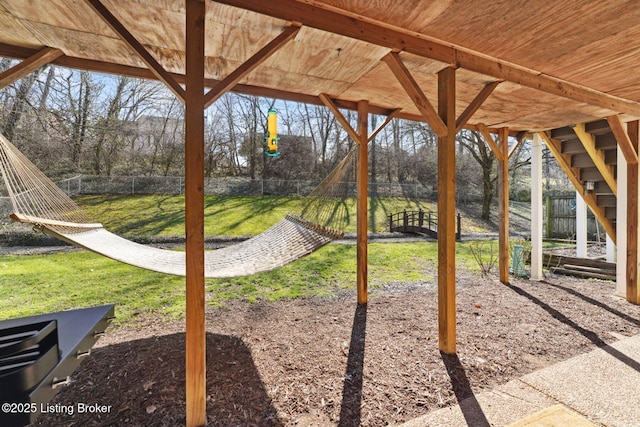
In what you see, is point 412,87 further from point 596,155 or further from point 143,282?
point 143,282

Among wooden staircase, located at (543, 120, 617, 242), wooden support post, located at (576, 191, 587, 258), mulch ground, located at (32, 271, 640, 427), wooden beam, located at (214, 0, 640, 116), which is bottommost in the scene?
mulch ground, located at (32, 271, 640, 427)

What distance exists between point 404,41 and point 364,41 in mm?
275

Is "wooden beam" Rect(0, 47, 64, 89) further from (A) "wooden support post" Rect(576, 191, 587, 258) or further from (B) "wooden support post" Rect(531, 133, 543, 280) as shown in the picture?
(A) "wooden support post" Rect(576, 191, 587, 258)

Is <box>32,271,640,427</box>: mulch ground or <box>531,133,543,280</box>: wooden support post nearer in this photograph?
<box>32,271,640,427</box>: mulch ground

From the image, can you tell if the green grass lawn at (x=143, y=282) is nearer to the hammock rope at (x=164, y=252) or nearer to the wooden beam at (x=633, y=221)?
the hammock rope at (x=164, y=252)

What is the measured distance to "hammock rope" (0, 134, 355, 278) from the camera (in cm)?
180

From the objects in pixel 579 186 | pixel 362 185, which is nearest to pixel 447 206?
pixel 362 185

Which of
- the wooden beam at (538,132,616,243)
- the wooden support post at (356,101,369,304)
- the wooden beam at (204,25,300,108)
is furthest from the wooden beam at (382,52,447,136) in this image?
the wooden beam at (538,132,616,243)

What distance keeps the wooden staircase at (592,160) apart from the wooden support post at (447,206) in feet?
8.71

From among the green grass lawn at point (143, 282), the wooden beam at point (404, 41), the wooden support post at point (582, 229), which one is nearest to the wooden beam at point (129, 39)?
the wooden beam at point (404, 41)

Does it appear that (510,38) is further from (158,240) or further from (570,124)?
(158,240)

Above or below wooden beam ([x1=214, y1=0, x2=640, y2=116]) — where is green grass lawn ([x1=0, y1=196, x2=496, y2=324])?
below

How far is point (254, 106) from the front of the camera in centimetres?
1172

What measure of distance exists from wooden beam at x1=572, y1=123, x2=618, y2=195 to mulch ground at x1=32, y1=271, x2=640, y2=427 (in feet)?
4.45
